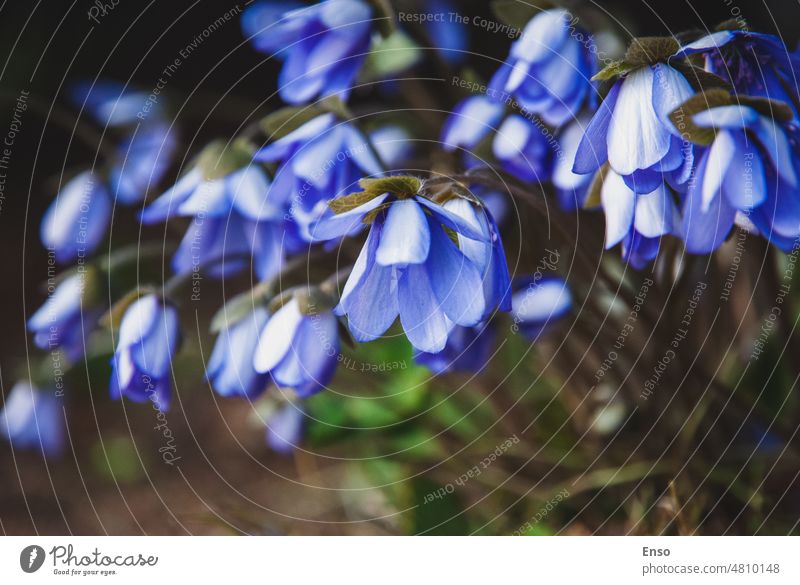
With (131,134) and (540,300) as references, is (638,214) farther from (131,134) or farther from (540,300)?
(131,134)

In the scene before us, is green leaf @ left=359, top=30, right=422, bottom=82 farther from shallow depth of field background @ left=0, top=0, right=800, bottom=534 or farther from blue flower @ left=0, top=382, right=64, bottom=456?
blue flower @ left=0, top=382, right=64, bottom=456

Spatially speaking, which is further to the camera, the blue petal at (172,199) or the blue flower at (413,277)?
the blue petal at (172,199)

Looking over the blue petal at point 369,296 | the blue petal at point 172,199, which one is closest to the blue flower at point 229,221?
the blue petal at point 172,199

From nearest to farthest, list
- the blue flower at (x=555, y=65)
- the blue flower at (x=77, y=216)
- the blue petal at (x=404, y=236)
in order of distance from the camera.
Answer: the blue petal at (x=404, y=236) → the blue flower at (x=555, y=65) → the blue flower at (x=77, y=216)

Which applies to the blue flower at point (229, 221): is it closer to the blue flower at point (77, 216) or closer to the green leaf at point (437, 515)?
the blue flower at point (77, 216)
